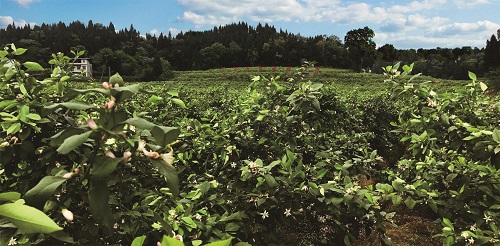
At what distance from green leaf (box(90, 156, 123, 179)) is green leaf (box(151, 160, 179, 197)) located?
107mm

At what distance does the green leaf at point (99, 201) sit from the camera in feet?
3.09

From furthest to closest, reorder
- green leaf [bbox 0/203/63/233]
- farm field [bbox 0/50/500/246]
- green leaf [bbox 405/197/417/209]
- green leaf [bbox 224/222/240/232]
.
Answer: green leaf [bbox 405/197/417/209] → green leaf [bbox 224/222/240/232] → farm field [bbox 0/50/500/246] → green leaf [bbox 0/203/63/233]

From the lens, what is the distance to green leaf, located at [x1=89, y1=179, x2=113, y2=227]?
3.09 ft

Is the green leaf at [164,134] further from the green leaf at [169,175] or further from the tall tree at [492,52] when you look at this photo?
the tall tree at [492,52]

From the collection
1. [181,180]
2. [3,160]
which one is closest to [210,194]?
[181,180]

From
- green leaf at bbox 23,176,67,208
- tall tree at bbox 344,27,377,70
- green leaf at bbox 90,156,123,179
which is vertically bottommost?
green leaf at bbox 23,176,67,208

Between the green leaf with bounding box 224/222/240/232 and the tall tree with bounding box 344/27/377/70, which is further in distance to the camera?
the tall tree with bounding box 344/27/377/70

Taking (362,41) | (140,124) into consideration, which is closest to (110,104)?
(140,124)

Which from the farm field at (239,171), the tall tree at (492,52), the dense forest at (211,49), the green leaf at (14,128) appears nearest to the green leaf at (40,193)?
the farm field at (239,171)

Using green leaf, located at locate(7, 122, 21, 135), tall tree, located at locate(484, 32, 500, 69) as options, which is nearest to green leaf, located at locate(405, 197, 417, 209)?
green leaf, located at locate(7, 122, 21, 135)

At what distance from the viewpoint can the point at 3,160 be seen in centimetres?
143

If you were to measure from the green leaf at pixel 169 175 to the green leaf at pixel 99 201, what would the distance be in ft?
0.48

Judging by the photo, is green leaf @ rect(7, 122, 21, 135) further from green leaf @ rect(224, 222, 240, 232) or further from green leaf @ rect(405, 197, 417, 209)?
green leaf @ rect(405, 197, 417, 209)

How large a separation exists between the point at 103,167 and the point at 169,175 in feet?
0.53
